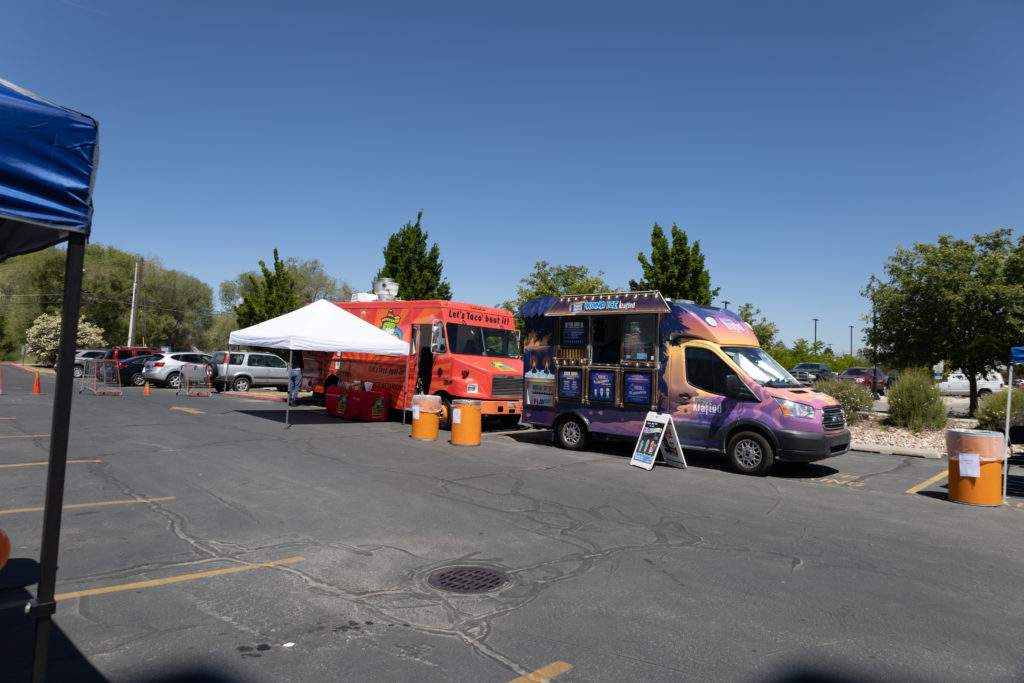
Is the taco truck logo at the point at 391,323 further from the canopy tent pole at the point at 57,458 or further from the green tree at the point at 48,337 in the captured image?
the green tree at the point at 48,337

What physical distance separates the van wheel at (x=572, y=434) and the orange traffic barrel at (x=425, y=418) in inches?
103

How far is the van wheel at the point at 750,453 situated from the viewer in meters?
10.9

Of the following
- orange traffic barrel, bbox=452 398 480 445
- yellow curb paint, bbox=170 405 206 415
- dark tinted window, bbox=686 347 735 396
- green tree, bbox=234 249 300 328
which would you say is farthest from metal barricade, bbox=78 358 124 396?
dark tinted window, bbox=686 347 735 396

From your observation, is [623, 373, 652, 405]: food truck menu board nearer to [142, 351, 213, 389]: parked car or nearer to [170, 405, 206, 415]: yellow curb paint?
[170, 405, 206, 415]: yellow curb paint

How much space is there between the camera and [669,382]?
40.1 ft

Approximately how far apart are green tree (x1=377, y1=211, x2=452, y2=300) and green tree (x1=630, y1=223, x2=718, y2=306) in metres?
10.1

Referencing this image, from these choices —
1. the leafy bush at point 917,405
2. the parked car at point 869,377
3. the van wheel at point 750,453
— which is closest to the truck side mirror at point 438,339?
Answer: the van wheel at point 750,453

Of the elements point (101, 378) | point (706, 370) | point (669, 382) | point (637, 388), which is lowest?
point (101, 378)

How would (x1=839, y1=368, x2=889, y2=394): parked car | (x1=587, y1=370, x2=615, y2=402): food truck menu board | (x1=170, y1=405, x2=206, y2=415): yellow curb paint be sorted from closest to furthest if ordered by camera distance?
(x1=587, y1=370, x2=615, y2=402): food truck menu board
(x1=170, y1=405, x2=206, y2=415): yellow curb paint
(x1=839, y1=368, x2=889, y2=394): parked car

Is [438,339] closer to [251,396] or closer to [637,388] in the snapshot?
[637,388]

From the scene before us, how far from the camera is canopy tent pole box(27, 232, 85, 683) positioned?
A: 113 inches

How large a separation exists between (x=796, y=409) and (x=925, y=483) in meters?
2.40

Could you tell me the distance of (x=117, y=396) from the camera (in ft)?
75.1

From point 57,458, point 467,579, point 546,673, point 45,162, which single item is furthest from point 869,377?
point 45,162
